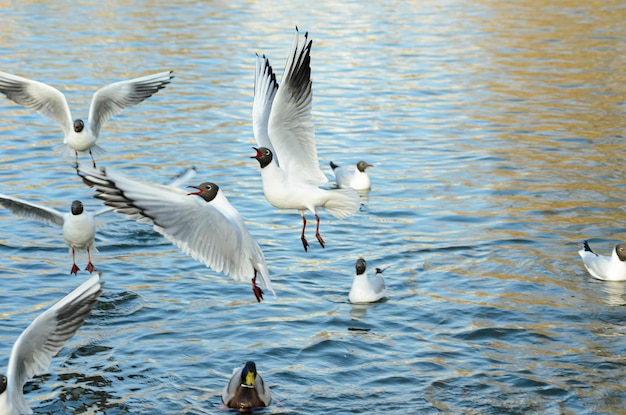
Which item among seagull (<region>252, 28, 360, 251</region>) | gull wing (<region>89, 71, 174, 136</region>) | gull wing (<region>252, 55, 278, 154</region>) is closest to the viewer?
seagull (<region>252, 28, 360, 251</region>)

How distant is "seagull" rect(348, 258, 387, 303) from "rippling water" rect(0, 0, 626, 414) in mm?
160

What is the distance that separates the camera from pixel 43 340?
8992mm

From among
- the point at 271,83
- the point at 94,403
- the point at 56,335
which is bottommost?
the point at 94,403

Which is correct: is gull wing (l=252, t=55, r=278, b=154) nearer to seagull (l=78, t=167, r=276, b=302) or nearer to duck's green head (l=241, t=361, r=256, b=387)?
seagull (l=78, t=167, r=276, b=302)

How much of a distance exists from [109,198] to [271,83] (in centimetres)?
396

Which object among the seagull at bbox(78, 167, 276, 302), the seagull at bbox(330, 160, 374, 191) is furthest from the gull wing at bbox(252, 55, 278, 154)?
the seagull at bbox(330, 160, 374, 191)

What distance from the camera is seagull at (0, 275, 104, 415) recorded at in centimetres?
873

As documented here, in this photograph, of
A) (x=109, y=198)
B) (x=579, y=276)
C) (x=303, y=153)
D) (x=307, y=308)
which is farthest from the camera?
(x=579, y=276)

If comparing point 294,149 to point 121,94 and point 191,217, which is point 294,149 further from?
point 121,94

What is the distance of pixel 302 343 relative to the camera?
11.6 m

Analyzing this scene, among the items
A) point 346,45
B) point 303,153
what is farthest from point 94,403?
point 346,45

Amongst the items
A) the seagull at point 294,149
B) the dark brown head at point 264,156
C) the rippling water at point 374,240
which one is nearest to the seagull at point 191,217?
the dark brown head at point 264,156

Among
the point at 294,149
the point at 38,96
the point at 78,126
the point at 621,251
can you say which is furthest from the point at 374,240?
the point at 38,96

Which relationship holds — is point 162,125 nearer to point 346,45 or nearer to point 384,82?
point 384,82
